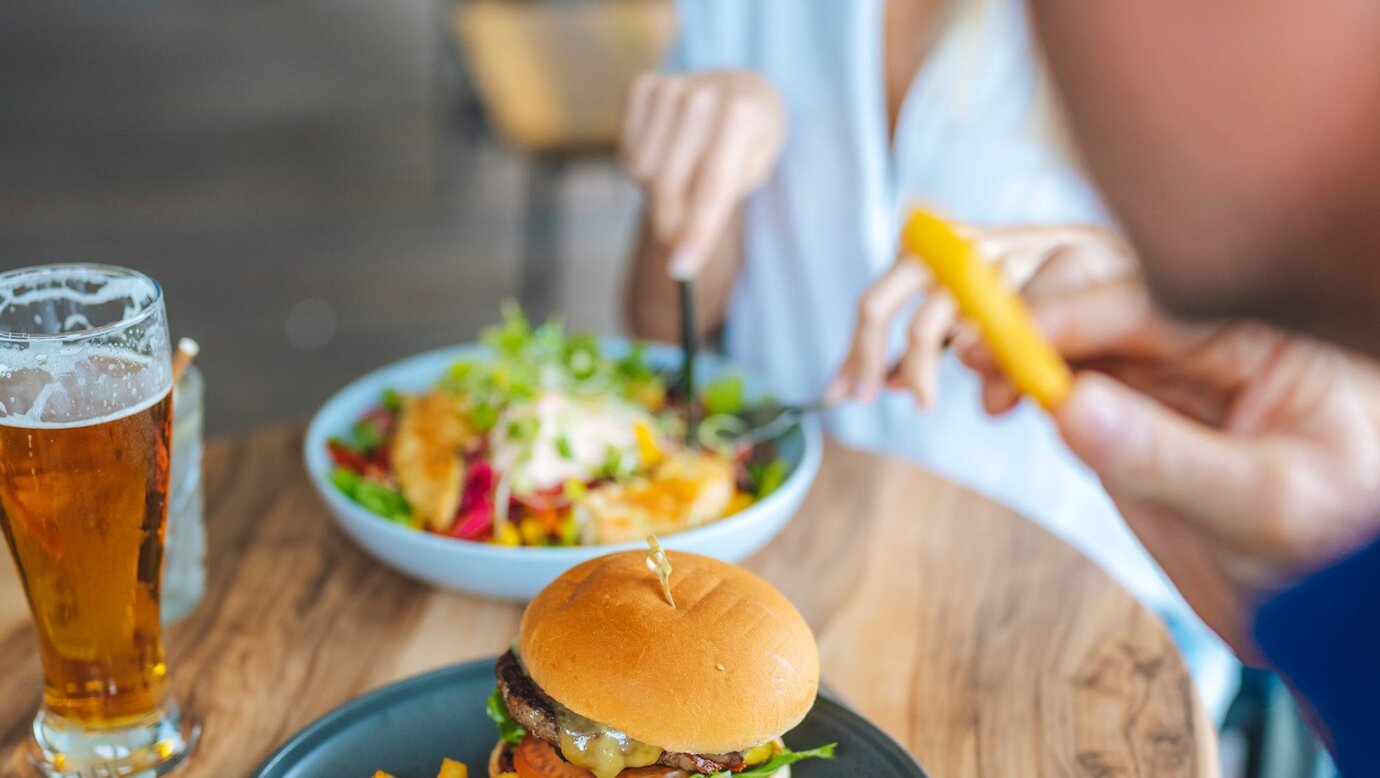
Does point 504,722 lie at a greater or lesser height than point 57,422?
lesser

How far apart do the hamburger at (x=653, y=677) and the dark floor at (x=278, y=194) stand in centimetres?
284

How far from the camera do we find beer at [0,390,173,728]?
95cm

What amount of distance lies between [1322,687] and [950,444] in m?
1.33

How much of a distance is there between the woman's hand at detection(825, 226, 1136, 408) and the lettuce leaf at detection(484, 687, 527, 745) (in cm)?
67

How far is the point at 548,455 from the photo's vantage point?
1466 millimetres

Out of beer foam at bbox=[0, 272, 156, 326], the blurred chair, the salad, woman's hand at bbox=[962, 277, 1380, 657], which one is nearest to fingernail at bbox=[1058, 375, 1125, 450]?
woman's hand at bbox=[962, 277, 1380, 657]

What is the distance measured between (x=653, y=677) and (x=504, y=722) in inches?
7.3

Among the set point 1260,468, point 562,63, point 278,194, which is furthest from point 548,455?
point 278,194

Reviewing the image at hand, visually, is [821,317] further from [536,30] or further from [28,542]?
[536,30]

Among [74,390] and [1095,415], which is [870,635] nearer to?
[1095,415]

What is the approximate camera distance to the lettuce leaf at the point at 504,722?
1.01m

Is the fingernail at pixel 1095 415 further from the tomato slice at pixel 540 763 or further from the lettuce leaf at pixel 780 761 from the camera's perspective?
the tomato slice at pixel 540 763

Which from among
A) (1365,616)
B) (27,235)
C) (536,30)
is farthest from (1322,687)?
(27,235)

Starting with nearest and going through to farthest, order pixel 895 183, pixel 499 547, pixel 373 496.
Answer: pixel 499 547 → pixel 373 496 → pixel 895 183
